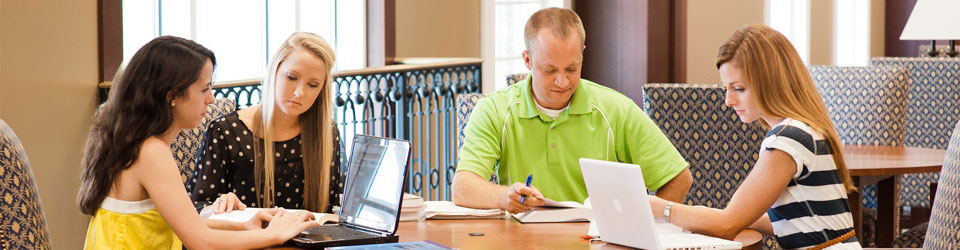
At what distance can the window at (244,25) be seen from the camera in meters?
4.13

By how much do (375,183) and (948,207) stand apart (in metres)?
1.19

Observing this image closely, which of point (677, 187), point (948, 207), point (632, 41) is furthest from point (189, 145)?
point (632, 41)

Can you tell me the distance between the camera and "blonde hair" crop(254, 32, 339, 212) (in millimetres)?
2691

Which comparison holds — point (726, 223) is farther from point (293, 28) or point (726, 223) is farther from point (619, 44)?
point (619, 44)

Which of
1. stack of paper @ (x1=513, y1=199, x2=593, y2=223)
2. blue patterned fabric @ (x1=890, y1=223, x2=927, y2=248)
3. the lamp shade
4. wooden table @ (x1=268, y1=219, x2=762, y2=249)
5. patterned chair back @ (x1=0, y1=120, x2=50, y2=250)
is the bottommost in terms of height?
blue patterned fabric @ (x1=890, y1=223, x2=927, y2=248)

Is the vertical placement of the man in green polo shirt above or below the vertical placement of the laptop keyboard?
above

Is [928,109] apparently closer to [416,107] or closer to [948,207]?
[416,107]

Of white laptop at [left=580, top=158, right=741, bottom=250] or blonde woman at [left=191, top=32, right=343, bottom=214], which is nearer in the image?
white laptop at [left=580, top=158, right=741, bottom=250]

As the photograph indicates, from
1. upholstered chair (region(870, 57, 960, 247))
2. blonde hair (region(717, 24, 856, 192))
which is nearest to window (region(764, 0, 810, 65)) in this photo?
upholstered chair (region(870, 57, 960, 247))

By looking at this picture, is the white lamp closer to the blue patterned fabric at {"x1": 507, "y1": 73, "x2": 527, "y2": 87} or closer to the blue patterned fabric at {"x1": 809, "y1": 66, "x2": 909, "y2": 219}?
the blue patterned fabric at {"x1": 809, "y1": 66, "x2": 909, "y2": 219}

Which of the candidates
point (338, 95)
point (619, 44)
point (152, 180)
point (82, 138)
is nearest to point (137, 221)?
point (152, 180)

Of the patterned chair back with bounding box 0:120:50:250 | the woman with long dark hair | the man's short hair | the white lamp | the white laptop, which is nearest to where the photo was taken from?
the patterned chair back with bounding box 0:120:50:250

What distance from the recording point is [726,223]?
2.19 meters

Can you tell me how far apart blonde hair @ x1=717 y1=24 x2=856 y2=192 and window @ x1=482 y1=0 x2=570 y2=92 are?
436 centimetres
